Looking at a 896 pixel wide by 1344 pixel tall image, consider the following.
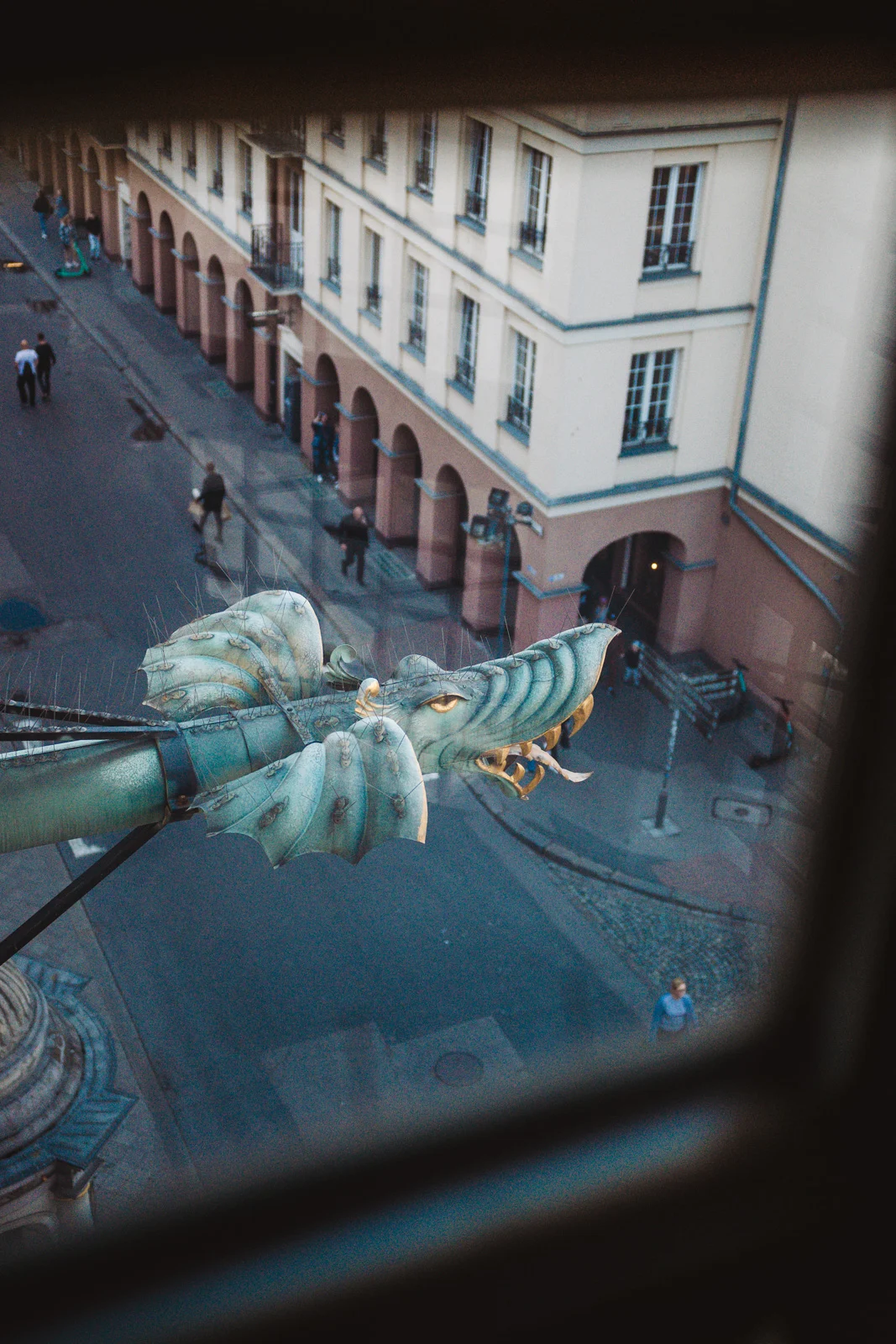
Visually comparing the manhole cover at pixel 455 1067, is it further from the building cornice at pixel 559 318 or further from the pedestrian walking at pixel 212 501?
the building cornice at pixel 559 318

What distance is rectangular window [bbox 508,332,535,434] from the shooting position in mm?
8367

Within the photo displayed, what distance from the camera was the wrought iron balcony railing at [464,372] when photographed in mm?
7984

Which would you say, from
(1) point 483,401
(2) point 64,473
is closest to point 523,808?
(1) point 483,401

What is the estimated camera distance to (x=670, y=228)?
8.12 metres

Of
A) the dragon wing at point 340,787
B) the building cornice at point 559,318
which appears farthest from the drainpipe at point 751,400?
the dragon wing at point 340,787

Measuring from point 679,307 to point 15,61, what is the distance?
8850 millimetres

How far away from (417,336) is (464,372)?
0.34 m

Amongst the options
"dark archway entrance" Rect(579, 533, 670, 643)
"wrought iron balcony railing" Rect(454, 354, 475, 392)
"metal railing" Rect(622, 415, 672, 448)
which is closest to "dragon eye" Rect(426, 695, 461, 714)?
"wrought iron balcony railing" Rect(454, 354, 475, 392)

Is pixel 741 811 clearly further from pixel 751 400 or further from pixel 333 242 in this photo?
pixel 333 242

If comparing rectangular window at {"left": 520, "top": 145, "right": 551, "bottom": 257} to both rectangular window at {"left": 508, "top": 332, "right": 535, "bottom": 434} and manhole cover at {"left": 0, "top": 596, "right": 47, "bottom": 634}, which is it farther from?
manhole cover at {"left": 0, "top": 596, "right": 47, "bottom": 634}

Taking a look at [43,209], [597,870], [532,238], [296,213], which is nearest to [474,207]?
[296,213]

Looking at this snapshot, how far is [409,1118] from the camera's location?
1143 millimetres

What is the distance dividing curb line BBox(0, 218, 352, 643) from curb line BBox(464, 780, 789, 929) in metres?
2.06

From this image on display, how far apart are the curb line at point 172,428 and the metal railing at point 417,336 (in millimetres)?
1241
